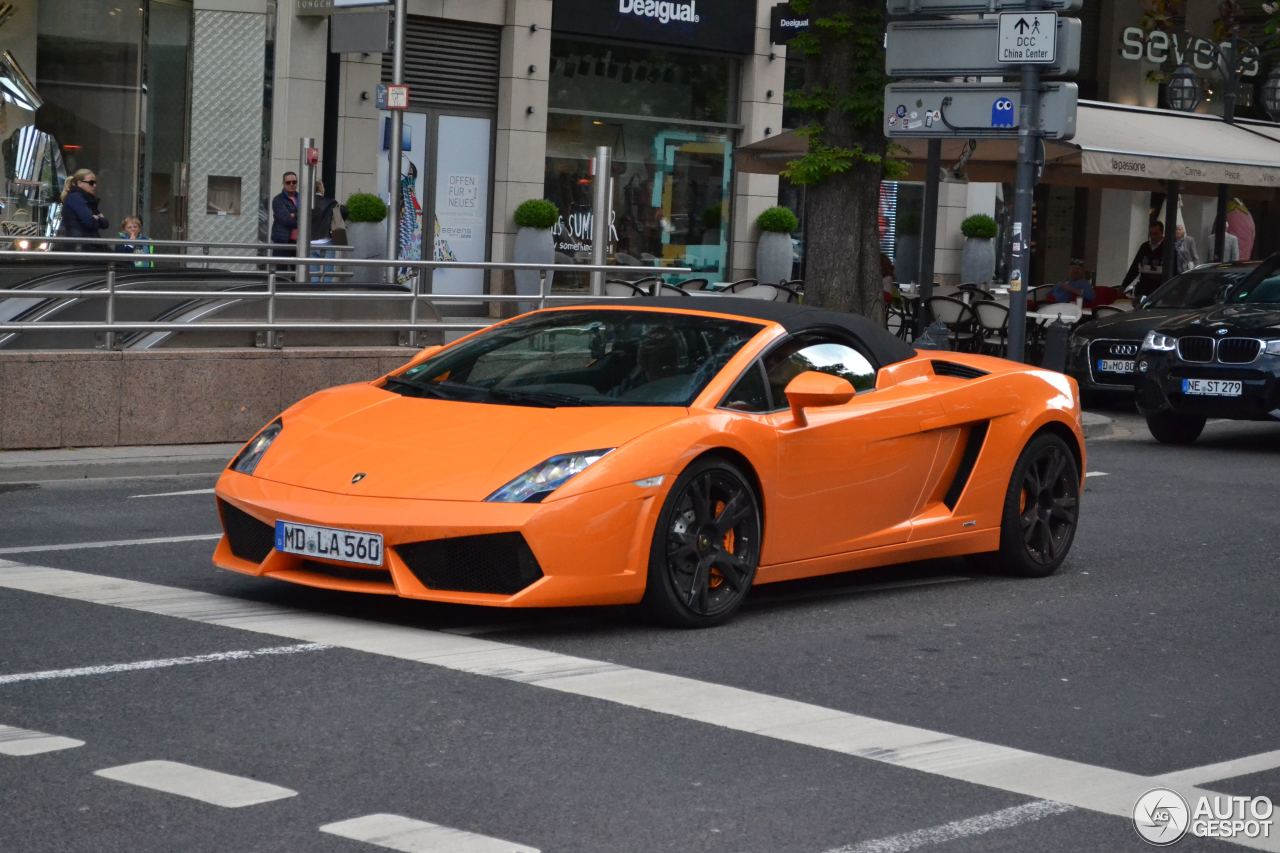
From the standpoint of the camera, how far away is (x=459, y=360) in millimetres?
8344

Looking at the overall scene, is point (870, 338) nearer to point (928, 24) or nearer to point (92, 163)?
point (928, 24)

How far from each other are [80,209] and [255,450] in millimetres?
14108

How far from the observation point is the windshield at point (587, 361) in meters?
7.71

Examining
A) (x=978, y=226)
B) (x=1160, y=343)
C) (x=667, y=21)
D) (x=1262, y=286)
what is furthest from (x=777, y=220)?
(x=1160, y=343)

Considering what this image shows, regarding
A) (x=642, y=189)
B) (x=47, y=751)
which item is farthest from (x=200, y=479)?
(x=642, y=189)

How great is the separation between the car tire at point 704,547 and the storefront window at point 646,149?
20933 millimetres

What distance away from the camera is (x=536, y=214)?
88.0ft

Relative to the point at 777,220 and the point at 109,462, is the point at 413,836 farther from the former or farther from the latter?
the point at 777,220

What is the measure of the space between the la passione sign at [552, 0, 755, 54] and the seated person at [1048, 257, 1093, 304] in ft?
26.8

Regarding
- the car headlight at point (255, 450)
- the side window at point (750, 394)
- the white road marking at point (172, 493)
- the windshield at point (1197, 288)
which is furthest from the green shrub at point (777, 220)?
the car headlight at point (255, 450)

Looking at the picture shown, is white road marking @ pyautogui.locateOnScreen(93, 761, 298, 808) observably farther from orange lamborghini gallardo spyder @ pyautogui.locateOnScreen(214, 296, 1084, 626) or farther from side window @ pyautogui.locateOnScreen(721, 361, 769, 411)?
side window @ pyautogui.locateOnScreen(721, 361, 769, 411)

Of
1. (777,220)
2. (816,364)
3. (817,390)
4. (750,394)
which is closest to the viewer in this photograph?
(817,390)

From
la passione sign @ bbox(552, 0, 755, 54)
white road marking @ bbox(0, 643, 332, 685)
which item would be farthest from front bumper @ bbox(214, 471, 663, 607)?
la passione sign @ bbox(552, 0, 755, 54)

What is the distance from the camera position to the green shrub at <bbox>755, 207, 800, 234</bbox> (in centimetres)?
3027
